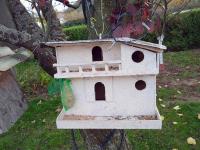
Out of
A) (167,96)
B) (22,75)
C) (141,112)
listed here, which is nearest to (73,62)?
(141,112)

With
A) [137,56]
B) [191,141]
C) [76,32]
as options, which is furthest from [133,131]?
[76,32]

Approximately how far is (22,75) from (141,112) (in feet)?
19.2

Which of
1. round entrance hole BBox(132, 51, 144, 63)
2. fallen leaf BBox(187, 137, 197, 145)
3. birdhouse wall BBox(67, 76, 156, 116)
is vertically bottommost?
fallen leaf BBox(187, 137, 197, 145)

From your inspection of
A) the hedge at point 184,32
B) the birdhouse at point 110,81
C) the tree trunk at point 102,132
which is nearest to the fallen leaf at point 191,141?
the tree trunk at point 102,132

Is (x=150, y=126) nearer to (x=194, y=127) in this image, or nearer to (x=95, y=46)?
(x=95, y=46)

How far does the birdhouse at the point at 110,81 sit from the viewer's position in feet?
7.10

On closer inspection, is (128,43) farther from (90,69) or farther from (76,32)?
(76,32)

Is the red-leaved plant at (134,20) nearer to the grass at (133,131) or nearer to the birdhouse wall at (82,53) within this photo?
the birdhouse wall at (82,53)

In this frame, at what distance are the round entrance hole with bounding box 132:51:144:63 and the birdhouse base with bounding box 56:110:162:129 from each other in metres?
0.37

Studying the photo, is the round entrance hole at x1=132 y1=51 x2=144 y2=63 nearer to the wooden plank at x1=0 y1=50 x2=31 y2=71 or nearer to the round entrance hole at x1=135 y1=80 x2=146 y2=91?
the round entrance hole at x1=135 y1=80 x2=146 y2=91

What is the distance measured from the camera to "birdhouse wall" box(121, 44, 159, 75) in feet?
7.07

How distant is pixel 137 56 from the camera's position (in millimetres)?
2242

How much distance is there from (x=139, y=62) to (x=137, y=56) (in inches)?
2.7

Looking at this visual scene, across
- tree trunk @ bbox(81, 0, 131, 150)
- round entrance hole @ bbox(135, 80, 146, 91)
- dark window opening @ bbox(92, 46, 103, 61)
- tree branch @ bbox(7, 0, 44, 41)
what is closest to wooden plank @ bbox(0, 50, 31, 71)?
tree branch @ bbox(7, 0, 44, 41)
